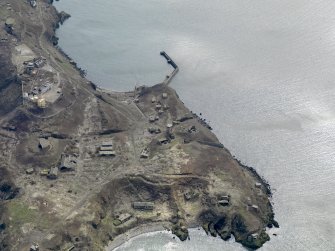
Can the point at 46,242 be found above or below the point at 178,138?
below

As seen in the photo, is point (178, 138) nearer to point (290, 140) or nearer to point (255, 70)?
point (290, 140)

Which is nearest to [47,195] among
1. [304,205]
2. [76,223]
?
[76,223]

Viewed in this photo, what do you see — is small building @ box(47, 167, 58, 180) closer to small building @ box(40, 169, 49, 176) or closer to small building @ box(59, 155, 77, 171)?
small building @ box(40, 169, 49, 176)

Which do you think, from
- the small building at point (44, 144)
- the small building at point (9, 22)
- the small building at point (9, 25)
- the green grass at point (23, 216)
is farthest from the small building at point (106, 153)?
the small building at point (9, 22)

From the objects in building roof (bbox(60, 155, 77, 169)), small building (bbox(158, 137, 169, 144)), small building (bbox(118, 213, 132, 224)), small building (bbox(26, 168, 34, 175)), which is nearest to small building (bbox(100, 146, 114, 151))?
building roof (bbox(60, 155, 77, 169))

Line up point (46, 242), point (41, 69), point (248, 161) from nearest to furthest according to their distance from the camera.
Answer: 1. point (46, 242)
2. point (248, 161)
3. point (41, 69)

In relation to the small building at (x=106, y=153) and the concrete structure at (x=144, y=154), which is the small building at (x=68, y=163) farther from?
the concrete structure at (x=144, y=154)
